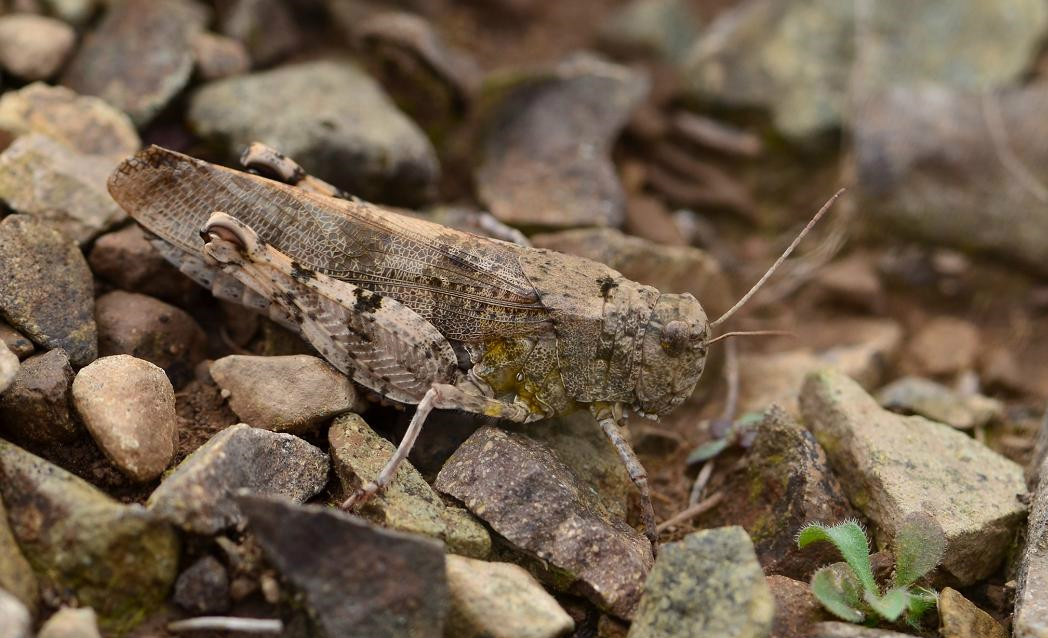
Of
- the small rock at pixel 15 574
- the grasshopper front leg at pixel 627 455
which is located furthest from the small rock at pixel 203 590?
the grasshopper front leg at pixel 627 455

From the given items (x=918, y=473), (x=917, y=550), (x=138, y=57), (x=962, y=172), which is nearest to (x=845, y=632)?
(x=917, y=550)

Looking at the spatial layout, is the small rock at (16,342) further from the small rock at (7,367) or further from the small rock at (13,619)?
the small rock at (13,619)

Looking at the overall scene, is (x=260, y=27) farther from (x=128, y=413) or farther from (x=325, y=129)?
(x=128, y=413)

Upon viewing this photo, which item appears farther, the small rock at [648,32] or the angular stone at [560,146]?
the small rock at [648,32]

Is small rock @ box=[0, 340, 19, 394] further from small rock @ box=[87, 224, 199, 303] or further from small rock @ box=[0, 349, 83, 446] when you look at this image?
small rock @ box=[87, 224, 199, 303]

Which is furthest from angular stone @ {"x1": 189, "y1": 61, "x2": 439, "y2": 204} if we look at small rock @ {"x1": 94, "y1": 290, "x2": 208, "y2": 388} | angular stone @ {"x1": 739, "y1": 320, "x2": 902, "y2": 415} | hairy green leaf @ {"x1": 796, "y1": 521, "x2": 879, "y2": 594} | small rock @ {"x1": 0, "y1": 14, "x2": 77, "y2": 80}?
hairy green leaf @ {"x1": 796, "y1": 521, "x2": 879, "y2": 594}

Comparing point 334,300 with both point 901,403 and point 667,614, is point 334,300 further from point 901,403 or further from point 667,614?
point 901,403
